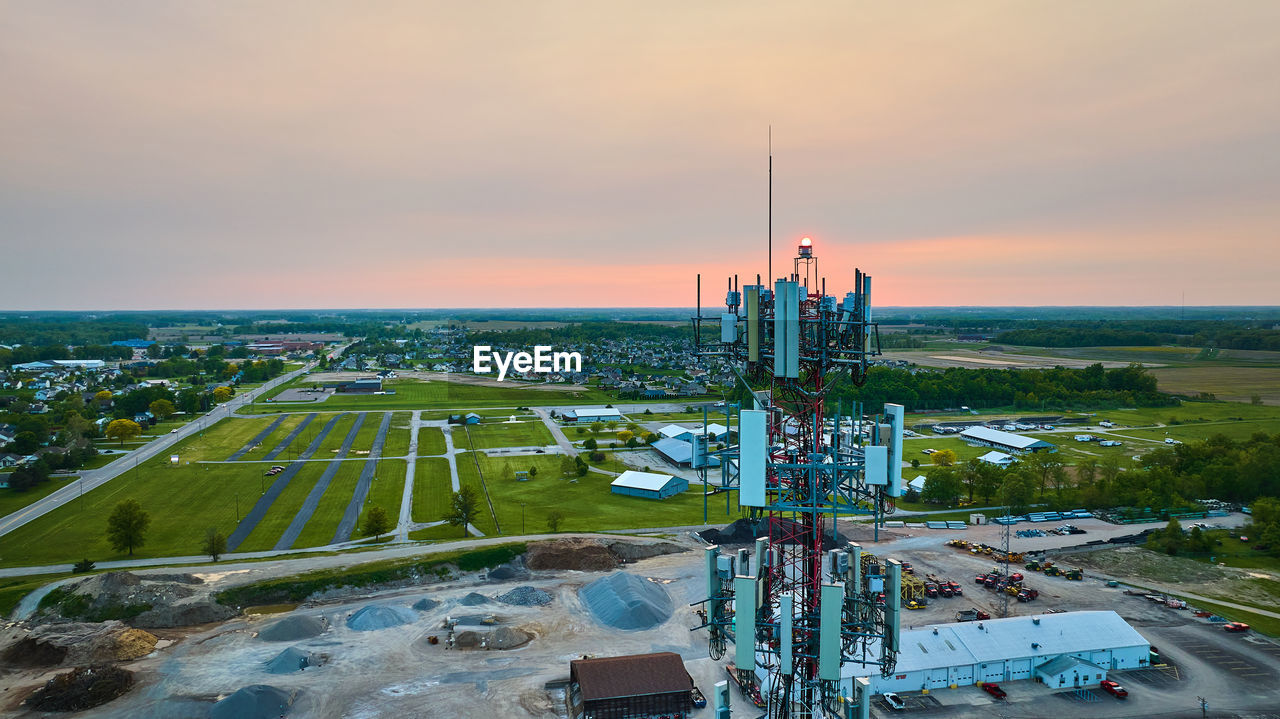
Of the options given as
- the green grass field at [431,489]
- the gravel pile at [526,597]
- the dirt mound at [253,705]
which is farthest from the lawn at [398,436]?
the dirt mound at [253,705]

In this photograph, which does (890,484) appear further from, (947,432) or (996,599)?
(947,432)

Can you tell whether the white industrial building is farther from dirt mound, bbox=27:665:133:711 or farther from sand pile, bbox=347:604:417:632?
dirt mound, bbox=27:665:133:711

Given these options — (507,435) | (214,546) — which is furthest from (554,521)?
(507,435)

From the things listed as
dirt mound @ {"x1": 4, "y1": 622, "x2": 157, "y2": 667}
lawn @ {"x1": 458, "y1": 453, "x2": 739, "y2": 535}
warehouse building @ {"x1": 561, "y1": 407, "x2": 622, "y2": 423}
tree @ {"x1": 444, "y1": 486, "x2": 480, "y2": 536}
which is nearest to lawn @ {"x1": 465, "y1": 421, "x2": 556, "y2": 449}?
warehouse building @ {"x1": 561, "y1": 407, "x2": 622, "y2": 423}

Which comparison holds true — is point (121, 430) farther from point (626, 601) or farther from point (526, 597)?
point (626, 601)

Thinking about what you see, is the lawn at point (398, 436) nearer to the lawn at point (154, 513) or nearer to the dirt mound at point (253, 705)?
the lawn at point (154, 513)
